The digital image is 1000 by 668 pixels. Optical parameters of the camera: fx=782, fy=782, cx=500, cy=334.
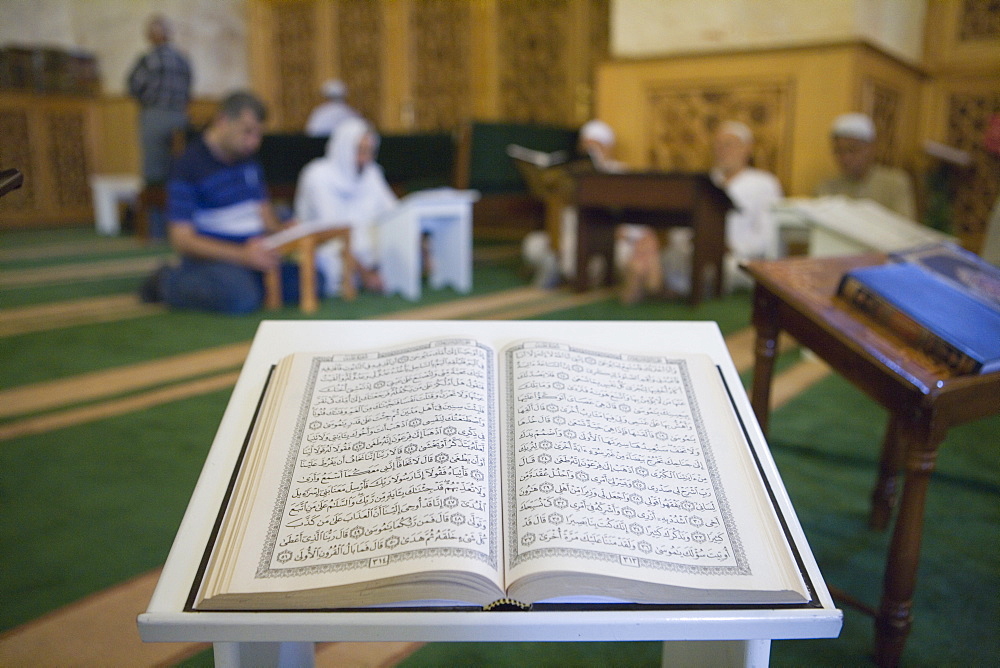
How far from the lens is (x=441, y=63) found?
9.09 m

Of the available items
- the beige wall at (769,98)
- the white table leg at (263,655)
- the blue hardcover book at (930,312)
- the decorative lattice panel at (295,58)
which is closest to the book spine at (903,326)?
the blue hardcover book at (930,312)

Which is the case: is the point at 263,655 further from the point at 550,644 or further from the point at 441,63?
the point at 441,63

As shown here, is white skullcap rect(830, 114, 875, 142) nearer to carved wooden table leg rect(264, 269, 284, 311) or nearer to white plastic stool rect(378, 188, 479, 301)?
white plastic stool rect(378, 188, 479, 301)

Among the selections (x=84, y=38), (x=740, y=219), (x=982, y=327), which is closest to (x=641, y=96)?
(x=740, y=219)

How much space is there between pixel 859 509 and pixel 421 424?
1.54 m

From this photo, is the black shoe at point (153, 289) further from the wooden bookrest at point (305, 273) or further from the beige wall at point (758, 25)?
the beige wall at point (758, 25)

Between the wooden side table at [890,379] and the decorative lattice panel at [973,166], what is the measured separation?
5.39m

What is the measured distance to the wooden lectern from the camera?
439 centimetres

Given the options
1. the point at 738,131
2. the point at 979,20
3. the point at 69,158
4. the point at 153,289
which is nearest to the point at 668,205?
the point at 738,131

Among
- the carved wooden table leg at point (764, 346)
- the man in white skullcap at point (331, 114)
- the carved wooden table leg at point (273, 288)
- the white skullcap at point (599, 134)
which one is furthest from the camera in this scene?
the man in white skullcap at point (331, 114)

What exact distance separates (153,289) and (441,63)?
18.6ft

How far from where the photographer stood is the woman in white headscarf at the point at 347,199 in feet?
15.5

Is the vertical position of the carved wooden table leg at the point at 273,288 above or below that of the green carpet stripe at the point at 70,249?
above

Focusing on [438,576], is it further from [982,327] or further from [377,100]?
[377,100]
